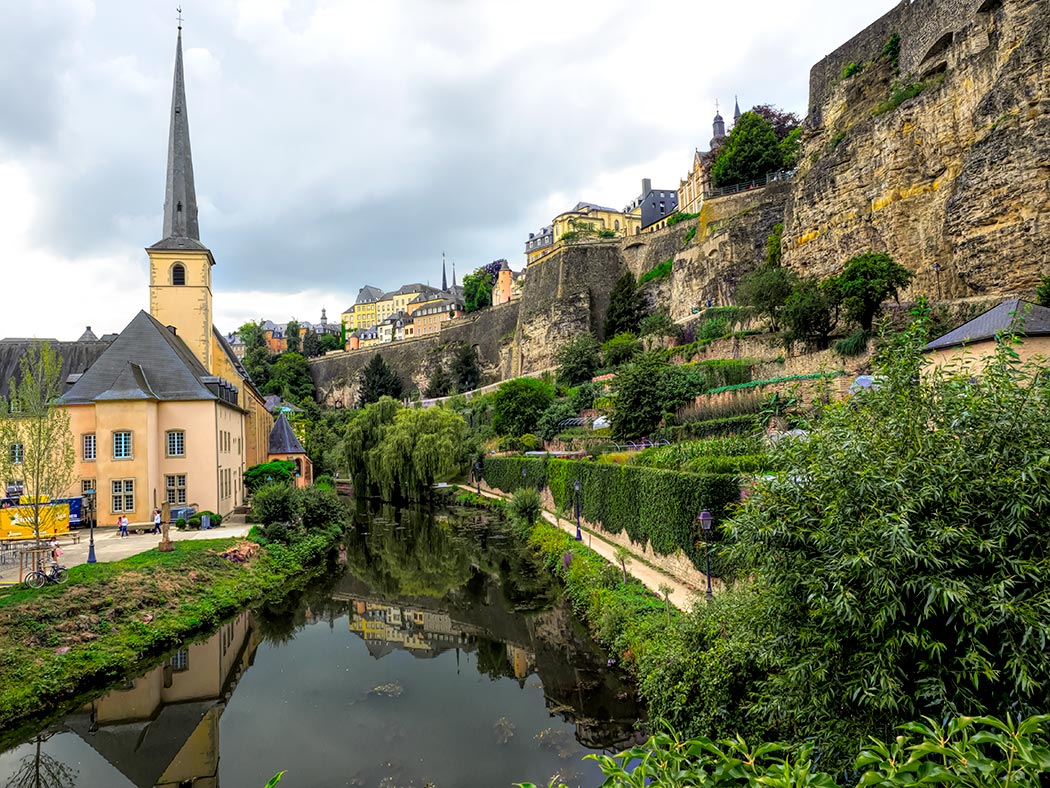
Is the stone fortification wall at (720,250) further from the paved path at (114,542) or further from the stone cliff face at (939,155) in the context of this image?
the paved path at (114,542)

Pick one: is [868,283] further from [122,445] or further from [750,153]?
[122,445]

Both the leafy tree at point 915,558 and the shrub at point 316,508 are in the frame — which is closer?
the leafy tree at point 915,558

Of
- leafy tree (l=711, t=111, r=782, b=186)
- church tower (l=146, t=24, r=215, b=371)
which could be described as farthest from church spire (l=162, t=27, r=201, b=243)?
leafy tree (l=711, t=111, r=782, b=186)

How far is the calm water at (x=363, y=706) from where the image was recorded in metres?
8.77

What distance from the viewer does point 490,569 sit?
68.8 ft

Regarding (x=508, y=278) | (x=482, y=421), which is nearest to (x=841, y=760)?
(x=482, y=421)

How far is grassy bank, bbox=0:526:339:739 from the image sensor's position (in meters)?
10.8

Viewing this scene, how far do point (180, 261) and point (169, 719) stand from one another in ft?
86.9

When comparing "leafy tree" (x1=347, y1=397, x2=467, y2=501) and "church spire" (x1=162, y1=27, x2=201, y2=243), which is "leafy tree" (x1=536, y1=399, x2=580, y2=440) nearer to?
"leafy tree" (x1=347, y1=397, x2=467, y2=501)

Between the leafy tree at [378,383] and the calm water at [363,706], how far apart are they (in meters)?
56.4

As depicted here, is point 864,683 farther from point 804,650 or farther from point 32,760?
point 32,760

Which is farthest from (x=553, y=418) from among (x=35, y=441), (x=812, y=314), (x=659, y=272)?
(x=35, y=441)

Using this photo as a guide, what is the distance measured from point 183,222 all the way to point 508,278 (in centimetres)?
5474

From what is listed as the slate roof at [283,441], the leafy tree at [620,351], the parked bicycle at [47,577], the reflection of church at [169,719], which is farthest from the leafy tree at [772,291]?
the parked bicycle at [47,577]
